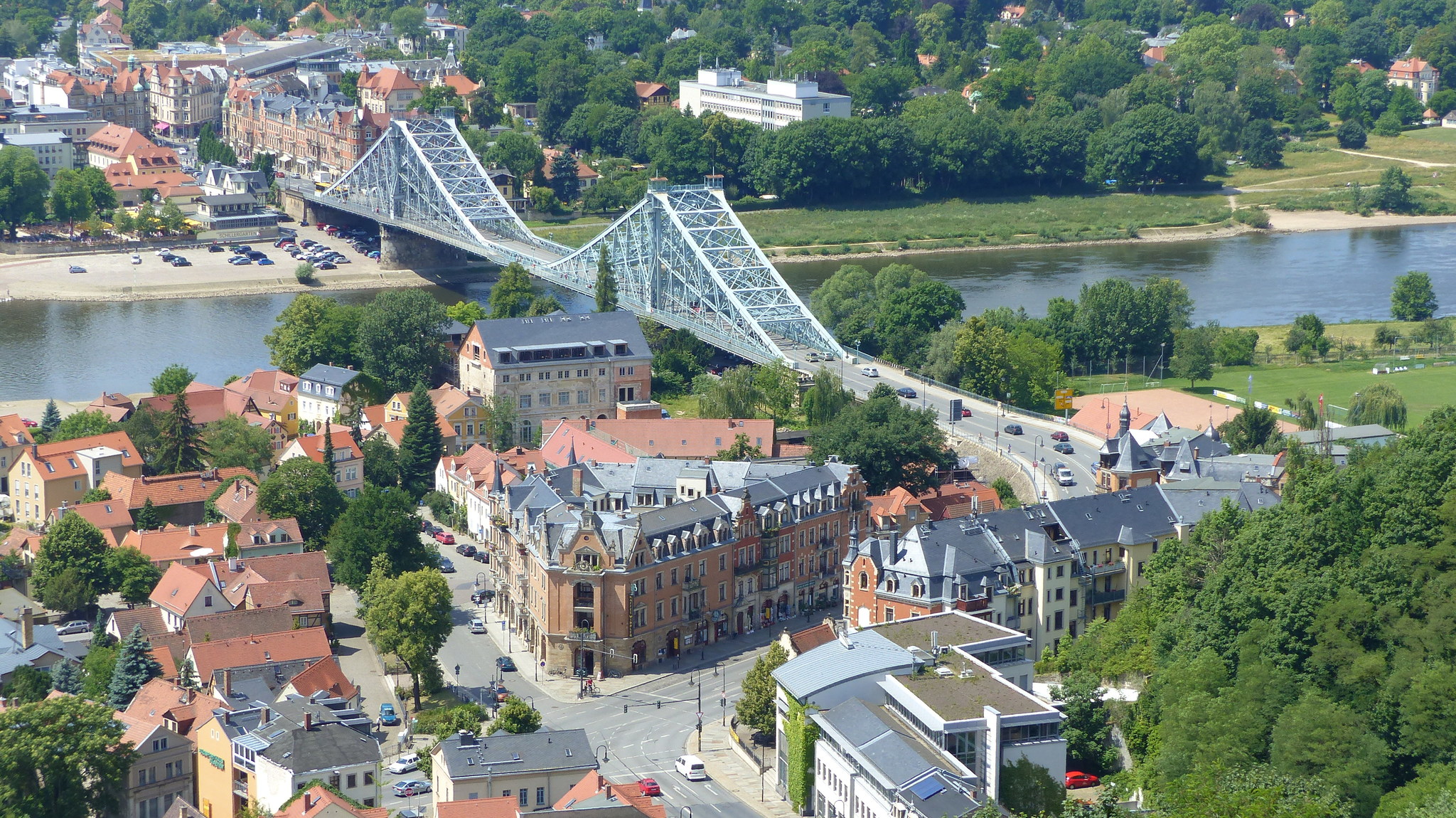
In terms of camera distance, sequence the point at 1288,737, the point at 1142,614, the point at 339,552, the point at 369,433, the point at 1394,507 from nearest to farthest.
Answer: the point at 1288,737 < the point at 1394,507 < the point at 1142,614 < the point at 339,552 < the point at 369,433

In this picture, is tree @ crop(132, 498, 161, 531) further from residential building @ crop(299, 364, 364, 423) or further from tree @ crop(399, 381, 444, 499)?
residential building @ crop(299, 364, 364, 423)

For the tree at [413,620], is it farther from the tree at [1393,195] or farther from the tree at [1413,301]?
the tree at [1393,195]

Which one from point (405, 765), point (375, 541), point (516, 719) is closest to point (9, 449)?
point (375, 541)

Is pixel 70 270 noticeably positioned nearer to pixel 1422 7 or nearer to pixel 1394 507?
pixel 1394 507

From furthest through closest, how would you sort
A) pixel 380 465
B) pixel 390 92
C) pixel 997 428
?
pixel 390 92 < pixel 997 428 < pixel 380 465

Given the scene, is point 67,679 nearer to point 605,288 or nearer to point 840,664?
point 840,664

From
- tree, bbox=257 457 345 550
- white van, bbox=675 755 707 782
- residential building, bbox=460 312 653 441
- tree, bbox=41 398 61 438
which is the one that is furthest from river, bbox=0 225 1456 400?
white van, bbox=675 755 707 782

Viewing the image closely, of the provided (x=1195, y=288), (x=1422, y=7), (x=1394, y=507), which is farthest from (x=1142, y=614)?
(x=1422, y=7)
